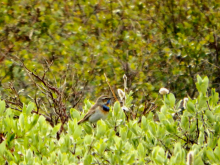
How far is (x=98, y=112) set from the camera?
481 cm

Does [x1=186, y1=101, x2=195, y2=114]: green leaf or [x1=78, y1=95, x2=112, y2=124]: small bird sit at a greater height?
[x1=186, y1=101, x2=195, y2=114]: green leaf

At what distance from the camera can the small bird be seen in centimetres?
426

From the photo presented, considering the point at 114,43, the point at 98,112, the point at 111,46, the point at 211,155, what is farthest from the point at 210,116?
the point at 114,43

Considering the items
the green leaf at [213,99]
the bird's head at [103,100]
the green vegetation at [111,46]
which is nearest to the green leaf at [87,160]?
the green leaf at [213,99]

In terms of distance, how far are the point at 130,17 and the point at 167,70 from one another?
4.29 feet

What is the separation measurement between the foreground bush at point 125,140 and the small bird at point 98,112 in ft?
2.19

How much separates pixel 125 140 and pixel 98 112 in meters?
1.49

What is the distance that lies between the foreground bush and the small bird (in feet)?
2.19

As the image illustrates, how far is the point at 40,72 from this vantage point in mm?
8336

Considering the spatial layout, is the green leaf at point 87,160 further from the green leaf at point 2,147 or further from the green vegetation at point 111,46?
the green vegetation at point 111,46

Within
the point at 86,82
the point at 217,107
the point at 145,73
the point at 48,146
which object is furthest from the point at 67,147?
the point at 145,73

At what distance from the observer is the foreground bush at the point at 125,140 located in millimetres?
3033

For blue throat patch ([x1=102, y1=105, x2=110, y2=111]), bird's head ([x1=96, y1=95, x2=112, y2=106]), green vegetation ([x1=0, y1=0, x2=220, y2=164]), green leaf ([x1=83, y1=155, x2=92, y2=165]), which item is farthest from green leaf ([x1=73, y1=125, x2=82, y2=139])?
green vegetation ([x1=0, y1=0, x2=220, y2=164])

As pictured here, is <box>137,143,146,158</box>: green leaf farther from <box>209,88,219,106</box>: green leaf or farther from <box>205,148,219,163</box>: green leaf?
<box>209,88,219,106</box>: green leaf
